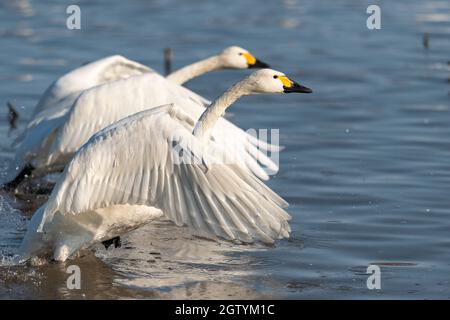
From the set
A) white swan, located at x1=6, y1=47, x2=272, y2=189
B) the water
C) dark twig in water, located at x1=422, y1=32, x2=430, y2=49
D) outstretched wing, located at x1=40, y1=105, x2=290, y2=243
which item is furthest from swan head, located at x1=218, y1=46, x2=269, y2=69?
dark twig in water, located at x1=422, y1=32, x2=430, y2=49

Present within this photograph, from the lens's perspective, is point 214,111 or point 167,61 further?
point 167,61

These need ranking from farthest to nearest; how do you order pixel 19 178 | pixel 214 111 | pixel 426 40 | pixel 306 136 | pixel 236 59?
1. pixel 426 40
2. pixel 306 136
3. pixel 236 59
4. pixel 19 178
5. pixel 214 111

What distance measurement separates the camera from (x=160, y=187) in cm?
714

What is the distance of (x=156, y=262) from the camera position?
27.3 ft

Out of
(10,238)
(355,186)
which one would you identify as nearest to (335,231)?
(355,186)

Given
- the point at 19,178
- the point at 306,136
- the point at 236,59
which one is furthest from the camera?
the point at 306,136

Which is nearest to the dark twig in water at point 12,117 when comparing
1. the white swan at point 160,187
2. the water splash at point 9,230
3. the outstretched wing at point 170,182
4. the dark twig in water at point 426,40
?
the water splash at point 9,230

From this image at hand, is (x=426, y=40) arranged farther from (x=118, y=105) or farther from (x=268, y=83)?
(x=268, y=83)

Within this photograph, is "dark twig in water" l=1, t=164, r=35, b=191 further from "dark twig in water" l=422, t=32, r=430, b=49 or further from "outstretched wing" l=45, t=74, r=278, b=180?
"dark twig in water" l=422, t=32, r=430, b=49

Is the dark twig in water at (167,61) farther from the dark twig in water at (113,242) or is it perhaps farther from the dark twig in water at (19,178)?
the dark twig in water at (113,242)

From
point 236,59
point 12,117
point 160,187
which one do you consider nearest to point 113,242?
point 160,187

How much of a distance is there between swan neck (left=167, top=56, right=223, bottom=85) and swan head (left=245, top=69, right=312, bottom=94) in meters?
3.59

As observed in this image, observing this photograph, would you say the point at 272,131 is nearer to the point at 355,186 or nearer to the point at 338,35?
the point at 355,186

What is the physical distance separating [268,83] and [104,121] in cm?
219
